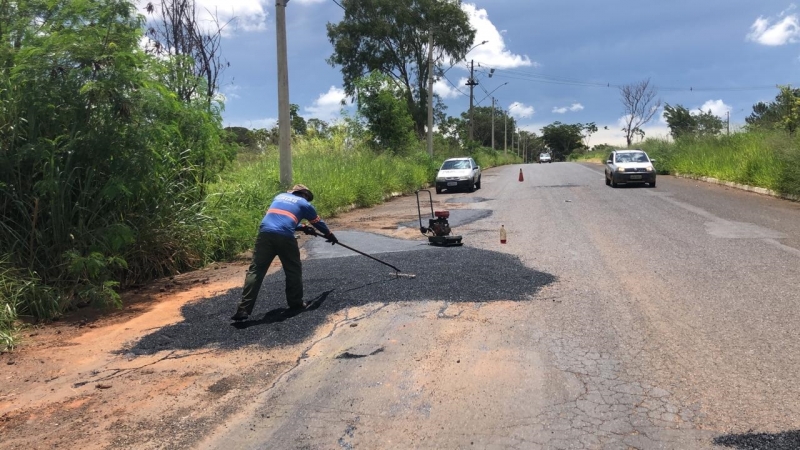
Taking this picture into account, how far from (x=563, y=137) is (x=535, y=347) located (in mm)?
120098

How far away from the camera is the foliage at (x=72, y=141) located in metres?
6.66

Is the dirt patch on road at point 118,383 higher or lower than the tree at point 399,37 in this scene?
lower

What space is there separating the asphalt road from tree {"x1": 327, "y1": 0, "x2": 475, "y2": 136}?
3355 cm

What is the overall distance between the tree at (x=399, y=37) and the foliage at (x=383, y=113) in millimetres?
13590

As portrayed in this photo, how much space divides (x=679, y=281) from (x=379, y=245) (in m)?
5.10

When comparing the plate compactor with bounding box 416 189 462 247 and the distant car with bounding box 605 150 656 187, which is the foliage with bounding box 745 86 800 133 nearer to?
the distant car with bounding box 605 150 656 187

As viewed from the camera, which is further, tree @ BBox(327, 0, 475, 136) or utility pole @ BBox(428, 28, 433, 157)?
tree @ BBox(327, 0, 475, 136)

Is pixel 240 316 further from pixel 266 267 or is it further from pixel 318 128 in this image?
pixel 318 128

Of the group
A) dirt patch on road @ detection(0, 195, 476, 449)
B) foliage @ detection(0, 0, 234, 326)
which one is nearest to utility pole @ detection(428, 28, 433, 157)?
foliage @ detection(0, 0, 234, 326)

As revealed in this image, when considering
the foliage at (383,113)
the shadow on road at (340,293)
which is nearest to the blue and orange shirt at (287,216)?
the shadow on road at (340,293)

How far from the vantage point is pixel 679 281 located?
683cm

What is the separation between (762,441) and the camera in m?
3.21

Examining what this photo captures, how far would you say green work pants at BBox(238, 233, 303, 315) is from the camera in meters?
6.00

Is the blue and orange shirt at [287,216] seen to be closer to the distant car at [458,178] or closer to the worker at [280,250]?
the worker at [280,250]
